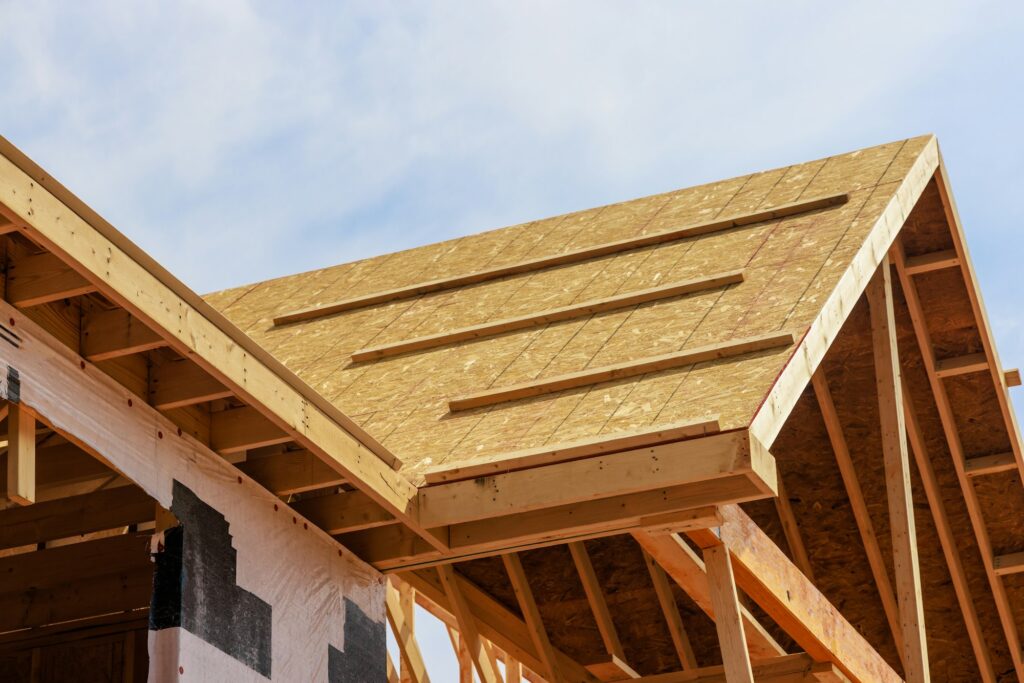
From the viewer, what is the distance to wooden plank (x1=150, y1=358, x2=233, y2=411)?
733 cm

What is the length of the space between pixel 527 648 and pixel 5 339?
275 inches

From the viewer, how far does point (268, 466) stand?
8.27m

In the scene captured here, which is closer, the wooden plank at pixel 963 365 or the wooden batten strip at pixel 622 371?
the wooden batten strip at pixel 622 371

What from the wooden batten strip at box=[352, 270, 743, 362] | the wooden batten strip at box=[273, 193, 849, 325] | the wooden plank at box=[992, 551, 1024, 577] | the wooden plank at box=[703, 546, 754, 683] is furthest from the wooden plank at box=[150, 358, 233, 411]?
the wooden plank at box=[992, 551, 1024, 577]

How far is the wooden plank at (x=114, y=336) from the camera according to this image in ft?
22.7

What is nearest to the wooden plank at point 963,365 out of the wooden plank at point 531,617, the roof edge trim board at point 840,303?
the roof edge trim board at point 840,303

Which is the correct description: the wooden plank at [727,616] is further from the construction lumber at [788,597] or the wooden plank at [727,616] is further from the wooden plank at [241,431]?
the wooden plank at [241,431]

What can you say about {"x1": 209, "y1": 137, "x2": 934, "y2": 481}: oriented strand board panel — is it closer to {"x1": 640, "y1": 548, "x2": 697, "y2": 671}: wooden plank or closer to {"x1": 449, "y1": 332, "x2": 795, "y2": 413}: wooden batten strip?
{"x1": 449, "y1": 332, "x2": 795, "y2": 413}: wooden batten strip

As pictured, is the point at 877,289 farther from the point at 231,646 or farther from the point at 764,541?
the point at 231,646

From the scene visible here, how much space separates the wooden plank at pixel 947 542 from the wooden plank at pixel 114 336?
27.1 ft

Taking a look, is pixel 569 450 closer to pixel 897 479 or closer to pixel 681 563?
pixel 681 563

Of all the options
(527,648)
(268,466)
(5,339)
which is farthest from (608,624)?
(5,339)

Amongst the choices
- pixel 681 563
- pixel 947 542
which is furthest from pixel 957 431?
pixel 681 563

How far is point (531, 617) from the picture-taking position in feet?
40.1
